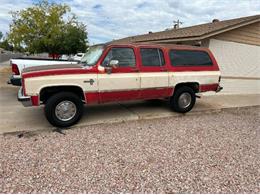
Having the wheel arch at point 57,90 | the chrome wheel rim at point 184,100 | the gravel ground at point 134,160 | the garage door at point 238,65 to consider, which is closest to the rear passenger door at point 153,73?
the chrome wheel rim at point 184,100

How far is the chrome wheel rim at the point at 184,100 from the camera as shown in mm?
6764

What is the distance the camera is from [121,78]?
5.59 m

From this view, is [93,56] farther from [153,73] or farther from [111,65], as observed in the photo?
[153,73]

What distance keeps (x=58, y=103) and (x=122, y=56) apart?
1.96 metres

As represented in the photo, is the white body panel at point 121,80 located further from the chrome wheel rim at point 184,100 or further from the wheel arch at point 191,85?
the chrome wheel rim at point 184,100

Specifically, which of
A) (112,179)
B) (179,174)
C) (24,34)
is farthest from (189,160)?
(24,34)

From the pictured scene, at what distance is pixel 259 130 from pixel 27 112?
6241 millimetres

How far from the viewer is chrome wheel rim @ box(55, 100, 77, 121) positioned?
202 inches

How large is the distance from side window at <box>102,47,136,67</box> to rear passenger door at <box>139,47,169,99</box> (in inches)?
11.2

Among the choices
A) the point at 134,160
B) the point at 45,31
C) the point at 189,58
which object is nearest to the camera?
the point at 134,160

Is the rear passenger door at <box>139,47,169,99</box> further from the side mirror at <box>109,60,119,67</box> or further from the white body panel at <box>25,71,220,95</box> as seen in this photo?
the side mirror at <box>109,60,119,67</box>

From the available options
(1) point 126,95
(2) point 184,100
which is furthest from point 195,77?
(1) point 126,95

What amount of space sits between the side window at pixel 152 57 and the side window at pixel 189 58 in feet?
1.19

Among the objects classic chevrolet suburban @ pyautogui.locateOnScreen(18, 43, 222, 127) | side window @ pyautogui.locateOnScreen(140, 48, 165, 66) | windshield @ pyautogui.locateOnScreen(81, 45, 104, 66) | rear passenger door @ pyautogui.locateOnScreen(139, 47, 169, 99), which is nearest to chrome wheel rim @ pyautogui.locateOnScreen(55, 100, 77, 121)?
classic chevrolet suburban @ pyautogui.locateOnScreen(18, 43, 222, 127)
